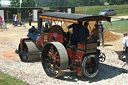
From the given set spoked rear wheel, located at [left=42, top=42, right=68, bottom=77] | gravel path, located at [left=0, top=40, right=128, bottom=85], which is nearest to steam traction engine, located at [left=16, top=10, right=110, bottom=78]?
spoked rear wheel, located at [left=42, top=42, right=68, bottom=77]

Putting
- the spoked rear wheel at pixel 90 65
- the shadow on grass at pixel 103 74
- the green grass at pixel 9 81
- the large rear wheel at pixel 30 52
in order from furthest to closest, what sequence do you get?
the large rear wheel at pixel 30 52 < the shadow on grass at pixel 103 74 < the spoked rear wheel at pixel 90 65 < the green grass at pixel 9 81

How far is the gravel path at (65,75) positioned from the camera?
23.8ft

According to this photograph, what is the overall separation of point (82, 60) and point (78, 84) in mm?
781

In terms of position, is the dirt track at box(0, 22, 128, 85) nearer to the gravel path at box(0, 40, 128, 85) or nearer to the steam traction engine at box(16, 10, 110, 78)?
the gravel path at box(0, 40, 128, 85)

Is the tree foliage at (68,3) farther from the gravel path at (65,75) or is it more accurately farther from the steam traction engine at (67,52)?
the steam traction engine at (67,52)

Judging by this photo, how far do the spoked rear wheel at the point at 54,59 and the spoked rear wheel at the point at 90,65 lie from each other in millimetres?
612

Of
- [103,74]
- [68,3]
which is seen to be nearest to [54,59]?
[103,74]

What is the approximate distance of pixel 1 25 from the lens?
2117 centimetres

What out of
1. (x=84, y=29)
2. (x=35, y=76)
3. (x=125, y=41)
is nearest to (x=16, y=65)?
(x=35, y=76)

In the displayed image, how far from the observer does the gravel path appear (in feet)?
23.8

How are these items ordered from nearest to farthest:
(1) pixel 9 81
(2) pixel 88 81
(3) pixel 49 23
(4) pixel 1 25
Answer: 1. (1) pixel 9 81
2. (2) pixel 88 81
3. (3) pixel 49 23
4. (4) pixel 1 25

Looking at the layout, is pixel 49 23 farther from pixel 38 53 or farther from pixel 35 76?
pixel 35 76

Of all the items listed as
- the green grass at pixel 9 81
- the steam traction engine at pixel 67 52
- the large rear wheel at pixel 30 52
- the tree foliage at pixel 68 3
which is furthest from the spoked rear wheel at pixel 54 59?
the tree foliage at pixel 68 3

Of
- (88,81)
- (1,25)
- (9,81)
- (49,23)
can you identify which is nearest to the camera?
(9,81)
